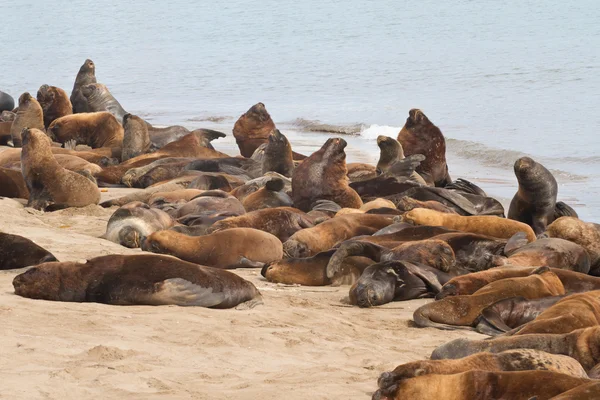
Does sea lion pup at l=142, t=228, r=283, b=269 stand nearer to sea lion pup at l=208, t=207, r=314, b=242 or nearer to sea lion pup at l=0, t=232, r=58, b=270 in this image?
sea lion pup at l=208, t=207, r=314, b=242

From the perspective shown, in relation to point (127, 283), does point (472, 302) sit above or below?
below

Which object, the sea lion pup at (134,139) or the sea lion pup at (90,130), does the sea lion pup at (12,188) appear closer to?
the sea lion pup at (134,139)

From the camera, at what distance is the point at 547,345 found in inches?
154

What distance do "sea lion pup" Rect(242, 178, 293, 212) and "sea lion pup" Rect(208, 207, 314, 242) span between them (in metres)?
0.95

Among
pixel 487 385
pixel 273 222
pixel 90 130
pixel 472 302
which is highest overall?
pixel 487 385

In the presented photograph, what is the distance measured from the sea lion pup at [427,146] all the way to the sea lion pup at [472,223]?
10.2 ft

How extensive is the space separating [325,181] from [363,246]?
2.77 metres

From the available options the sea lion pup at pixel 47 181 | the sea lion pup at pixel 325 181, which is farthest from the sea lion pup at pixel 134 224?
the sea lion pup at pixel 325 181

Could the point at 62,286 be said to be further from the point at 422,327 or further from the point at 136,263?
the point at 422,327

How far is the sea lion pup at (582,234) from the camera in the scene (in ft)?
23.8

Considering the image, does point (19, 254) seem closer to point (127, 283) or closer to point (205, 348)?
point (127, 283)

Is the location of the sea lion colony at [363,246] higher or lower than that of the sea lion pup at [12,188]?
higher

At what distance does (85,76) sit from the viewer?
56.7 feet

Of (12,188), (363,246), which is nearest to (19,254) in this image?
(363,246)
